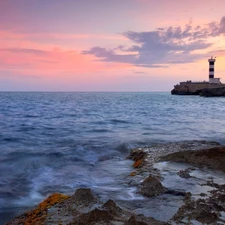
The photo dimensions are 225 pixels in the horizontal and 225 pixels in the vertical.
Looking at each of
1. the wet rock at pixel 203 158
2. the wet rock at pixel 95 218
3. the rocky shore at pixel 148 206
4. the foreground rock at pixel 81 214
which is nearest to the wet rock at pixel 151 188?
the rocky shore at pixel 148 206

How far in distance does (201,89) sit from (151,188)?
104 meters

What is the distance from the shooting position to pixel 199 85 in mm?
105438

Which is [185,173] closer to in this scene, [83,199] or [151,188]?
[151,188]

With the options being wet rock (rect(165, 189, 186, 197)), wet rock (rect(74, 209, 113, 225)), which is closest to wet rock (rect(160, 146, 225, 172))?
wet rock (rect(165, 189, 186, 197))

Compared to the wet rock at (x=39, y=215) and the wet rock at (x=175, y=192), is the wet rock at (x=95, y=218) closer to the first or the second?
the wet rock at (x=39, y=215)

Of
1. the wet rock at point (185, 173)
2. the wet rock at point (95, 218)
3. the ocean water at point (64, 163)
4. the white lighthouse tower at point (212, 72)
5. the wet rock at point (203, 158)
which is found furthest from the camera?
the white lighthouse tower at point (212, 72)

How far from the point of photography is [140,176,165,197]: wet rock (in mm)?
5918

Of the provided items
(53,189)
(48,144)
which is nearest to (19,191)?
(53,189)

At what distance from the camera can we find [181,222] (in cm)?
455

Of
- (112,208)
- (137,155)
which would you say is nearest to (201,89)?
(137,155)

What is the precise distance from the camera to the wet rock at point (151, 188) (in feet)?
19.4

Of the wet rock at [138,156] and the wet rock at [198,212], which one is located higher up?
the wet rock at [198,212]

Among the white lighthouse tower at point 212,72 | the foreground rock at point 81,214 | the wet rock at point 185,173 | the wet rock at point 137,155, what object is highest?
the white lighthouse tower at point 212,72

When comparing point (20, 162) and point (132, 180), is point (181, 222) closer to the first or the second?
point (132, 180)
